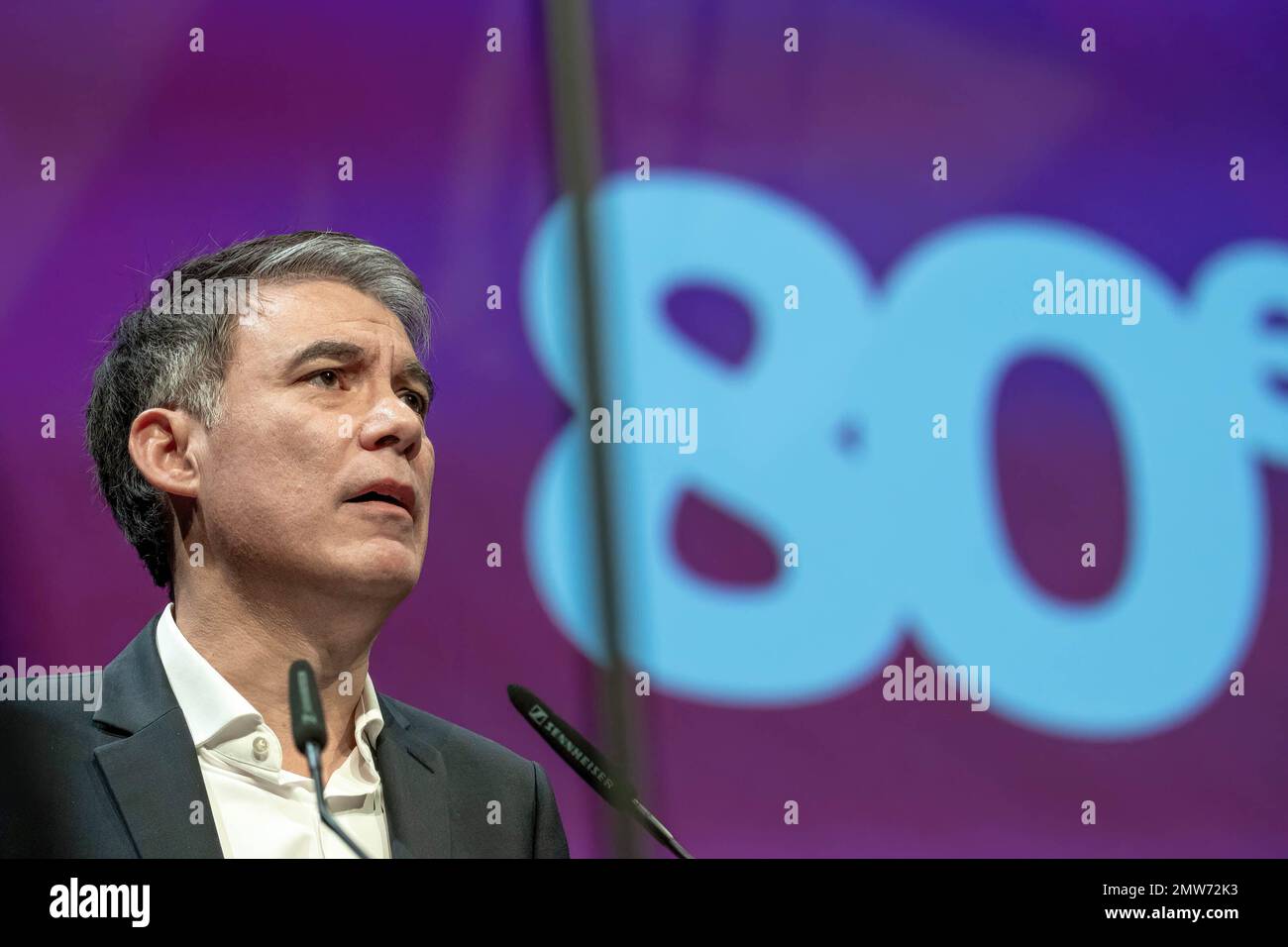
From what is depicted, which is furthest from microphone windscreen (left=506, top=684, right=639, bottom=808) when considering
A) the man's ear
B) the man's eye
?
the man's ear

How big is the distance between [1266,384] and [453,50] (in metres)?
1.83

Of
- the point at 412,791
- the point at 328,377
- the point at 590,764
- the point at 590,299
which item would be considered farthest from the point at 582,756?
the point at 590,299

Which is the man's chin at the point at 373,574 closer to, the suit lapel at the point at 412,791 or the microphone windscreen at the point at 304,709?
the suit lapel at the point at 412,791

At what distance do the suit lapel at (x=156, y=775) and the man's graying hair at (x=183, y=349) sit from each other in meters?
0.46

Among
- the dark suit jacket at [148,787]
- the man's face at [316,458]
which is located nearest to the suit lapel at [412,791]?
the dark suit jacket at [148,787]

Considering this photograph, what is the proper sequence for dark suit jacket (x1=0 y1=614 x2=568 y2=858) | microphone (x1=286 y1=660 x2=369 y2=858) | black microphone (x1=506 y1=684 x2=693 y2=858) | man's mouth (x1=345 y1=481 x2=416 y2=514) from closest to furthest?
Answer: microphone (x1=286 y1=660 x2=369 y2=858)
black microphone (x1=506 y1=684 x2=693 y2=858)
dark suit jacket (x1=0 y1=614 x2=568 y2=858)
man's mouth (x1=345 y1=481 x2=416 y2=514)

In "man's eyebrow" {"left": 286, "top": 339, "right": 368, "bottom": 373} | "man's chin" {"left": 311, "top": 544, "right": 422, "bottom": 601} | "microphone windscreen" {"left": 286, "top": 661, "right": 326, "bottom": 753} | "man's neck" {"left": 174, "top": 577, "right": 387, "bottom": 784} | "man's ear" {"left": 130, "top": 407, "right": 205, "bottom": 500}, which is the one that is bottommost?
"microphone windscreen" {"left": 286, "top": 661, "right": 326, "bottom": 753}

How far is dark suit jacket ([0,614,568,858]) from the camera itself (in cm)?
203

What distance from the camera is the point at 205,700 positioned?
2.21 m

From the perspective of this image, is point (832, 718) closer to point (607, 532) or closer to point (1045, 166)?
point (607, 532)

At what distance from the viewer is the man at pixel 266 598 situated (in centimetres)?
208

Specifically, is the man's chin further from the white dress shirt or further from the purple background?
the purple background

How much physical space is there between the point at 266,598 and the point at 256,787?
12.4 inches
